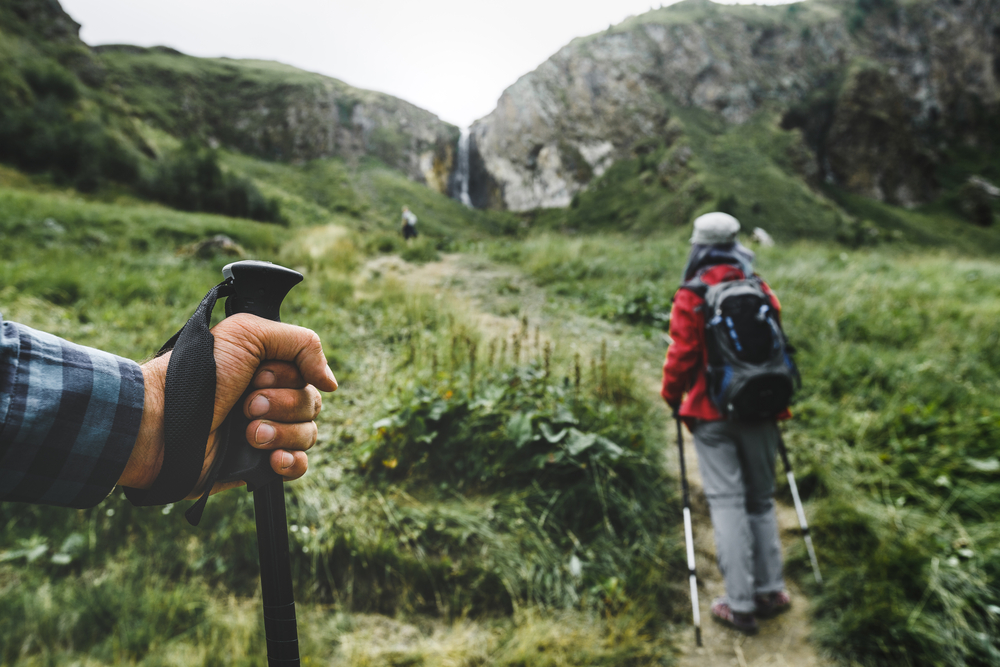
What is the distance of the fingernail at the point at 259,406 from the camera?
1.10m

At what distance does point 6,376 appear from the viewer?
900 mm

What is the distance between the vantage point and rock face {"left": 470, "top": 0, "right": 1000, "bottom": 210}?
46969 mm

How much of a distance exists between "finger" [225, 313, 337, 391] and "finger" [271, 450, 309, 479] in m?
0.19

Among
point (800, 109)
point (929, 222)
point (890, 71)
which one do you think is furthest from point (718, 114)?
point (890, 71)

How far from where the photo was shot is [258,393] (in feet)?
3.69

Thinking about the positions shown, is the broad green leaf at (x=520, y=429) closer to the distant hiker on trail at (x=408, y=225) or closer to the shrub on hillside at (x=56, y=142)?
the distant hiker on trail at (x=408, y=225)

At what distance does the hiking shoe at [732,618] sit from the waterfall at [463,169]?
1791 inches

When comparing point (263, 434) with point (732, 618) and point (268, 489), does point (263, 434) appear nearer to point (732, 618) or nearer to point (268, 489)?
point (268, 489)

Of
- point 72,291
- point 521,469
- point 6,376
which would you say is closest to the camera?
point 6,376

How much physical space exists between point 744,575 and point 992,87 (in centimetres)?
8880

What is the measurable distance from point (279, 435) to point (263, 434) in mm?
48

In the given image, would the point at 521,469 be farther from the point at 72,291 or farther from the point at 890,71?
the point at 890,71

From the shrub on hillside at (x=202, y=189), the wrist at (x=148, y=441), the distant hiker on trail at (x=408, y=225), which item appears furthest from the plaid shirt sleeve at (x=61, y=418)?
the shrub on hillside at (x=202, y=189)

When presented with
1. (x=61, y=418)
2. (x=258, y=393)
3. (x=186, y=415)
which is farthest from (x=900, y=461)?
(x=61, y=418)
